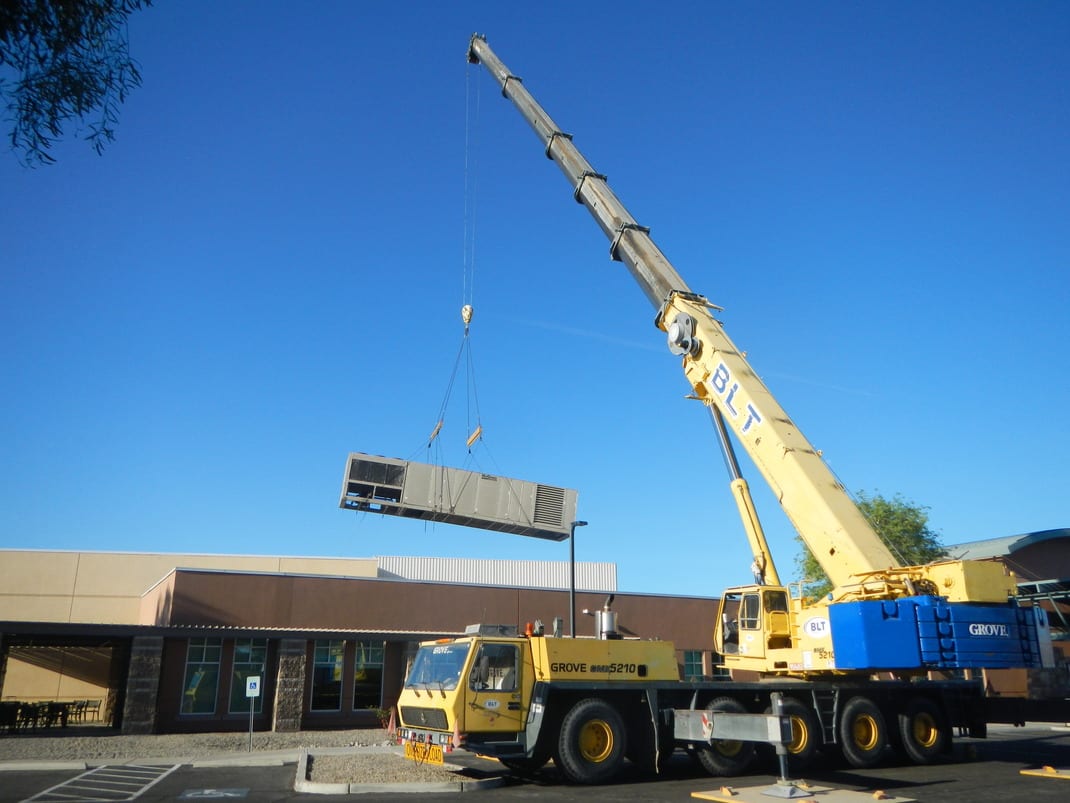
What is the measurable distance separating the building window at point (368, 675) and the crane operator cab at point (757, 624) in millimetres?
14237

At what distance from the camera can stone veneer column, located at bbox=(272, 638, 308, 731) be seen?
23.5 m

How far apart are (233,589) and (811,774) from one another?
18.9m

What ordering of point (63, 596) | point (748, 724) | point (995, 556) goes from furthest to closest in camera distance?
point (63, 596), point (995, 556), point (748, 724)

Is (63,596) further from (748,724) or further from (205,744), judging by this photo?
(748,724)

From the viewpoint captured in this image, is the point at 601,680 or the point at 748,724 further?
the point at 601,680

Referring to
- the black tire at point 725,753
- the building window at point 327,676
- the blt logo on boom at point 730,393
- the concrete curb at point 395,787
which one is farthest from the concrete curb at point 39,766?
the blt logo on boom at point 730,393

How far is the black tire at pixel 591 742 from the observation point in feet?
40.4

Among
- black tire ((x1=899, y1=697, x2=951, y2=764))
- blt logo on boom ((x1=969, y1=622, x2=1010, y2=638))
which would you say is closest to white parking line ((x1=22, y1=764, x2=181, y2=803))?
blt logo on boom ((x1=969, y1=622, x2=1010, y2=638))

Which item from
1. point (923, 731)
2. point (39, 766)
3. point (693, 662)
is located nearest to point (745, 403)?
point (923, 731)

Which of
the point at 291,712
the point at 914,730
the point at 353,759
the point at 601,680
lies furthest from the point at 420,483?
the point at 914,730

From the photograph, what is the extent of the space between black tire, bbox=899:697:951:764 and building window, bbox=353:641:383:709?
16.6m

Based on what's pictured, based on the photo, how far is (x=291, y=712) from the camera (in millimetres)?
23703

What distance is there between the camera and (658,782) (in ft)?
42.0

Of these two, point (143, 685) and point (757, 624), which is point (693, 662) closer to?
point (757, 624)
